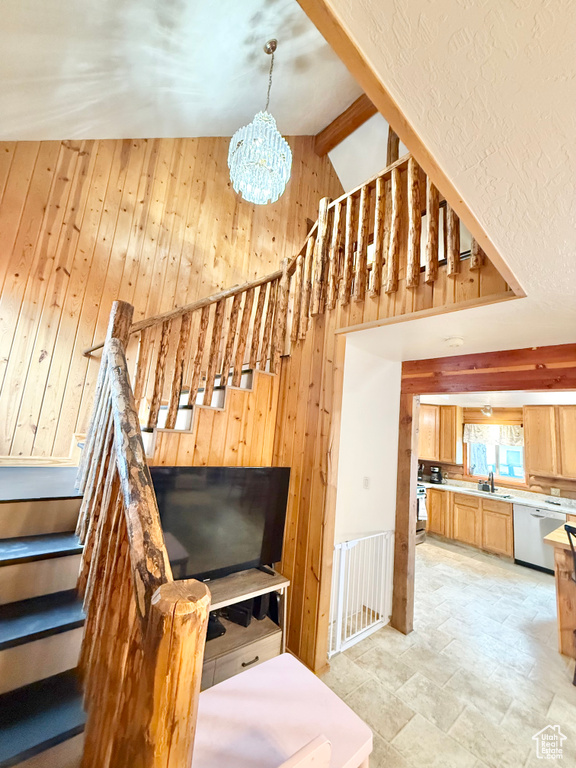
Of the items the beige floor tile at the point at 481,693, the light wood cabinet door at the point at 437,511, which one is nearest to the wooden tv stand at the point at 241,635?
the beige floor tile at the point at 481,693

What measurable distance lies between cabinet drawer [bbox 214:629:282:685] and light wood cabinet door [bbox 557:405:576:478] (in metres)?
4.81

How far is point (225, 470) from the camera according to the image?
87.1 inches

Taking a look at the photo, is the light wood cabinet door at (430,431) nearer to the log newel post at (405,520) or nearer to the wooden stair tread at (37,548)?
the log newel post at (405,520)

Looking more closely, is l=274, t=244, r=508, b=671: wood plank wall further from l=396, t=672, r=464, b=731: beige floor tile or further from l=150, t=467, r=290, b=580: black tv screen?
l=396, t=672, r=464, b=731: beige floor tile

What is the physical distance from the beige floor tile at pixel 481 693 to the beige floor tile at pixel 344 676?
0.61 m

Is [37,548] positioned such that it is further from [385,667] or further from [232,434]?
[385,667]

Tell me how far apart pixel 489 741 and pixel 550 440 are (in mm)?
4240

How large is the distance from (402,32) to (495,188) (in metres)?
0.52

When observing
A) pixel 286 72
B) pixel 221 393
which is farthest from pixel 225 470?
pixel 286 72

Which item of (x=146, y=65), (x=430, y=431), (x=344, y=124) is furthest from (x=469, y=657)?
(x=344, y=124)

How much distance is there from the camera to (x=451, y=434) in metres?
6.27

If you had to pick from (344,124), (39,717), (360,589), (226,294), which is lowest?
(360,589)

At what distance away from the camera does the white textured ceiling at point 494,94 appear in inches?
21.1

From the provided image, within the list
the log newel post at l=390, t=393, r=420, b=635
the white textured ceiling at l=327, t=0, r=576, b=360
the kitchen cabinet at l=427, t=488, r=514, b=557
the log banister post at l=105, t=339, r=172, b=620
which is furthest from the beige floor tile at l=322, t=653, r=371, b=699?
the kitchen cabinet at l=427, t=488, r=514, b=557
